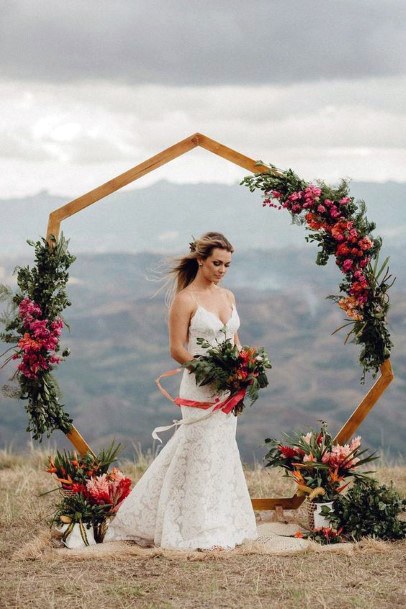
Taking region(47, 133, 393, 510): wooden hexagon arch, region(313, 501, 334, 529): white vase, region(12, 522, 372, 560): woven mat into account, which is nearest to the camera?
region(12, 522, 372, 560): woven mat

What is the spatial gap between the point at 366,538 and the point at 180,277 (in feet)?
9.39

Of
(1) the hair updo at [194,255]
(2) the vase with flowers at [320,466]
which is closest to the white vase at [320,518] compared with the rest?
(2) the vase with flowers at [320,466]

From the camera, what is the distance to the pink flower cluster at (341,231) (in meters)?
8.89

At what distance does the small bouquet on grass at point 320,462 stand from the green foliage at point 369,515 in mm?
140

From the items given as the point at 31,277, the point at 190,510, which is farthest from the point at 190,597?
the point at 31,277

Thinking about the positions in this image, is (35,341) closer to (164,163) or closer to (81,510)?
(81,510)

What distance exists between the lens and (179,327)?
8.02 meters

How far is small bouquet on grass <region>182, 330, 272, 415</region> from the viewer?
7906 millimetres

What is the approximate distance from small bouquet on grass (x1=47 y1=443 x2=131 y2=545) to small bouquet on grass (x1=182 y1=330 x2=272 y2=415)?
137cm

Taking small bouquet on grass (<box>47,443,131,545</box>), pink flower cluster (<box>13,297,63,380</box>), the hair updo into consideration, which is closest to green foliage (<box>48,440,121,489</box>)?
small bouquet on grass (<box>47,443,131,545</box>)

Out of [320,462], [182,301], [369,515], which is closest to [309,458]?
[320,462]

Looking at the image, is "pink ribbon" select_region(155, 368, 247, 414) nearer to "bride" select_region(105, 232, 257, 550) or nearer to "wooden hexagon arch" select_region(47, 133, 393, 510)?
"bride" select_region(105, 232, 257, 550)

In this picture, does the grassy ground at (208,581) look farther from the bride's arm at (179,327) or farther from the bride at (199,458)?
the bride's arm at (179,327)

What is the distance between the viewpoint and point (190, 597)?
22.6 ft
